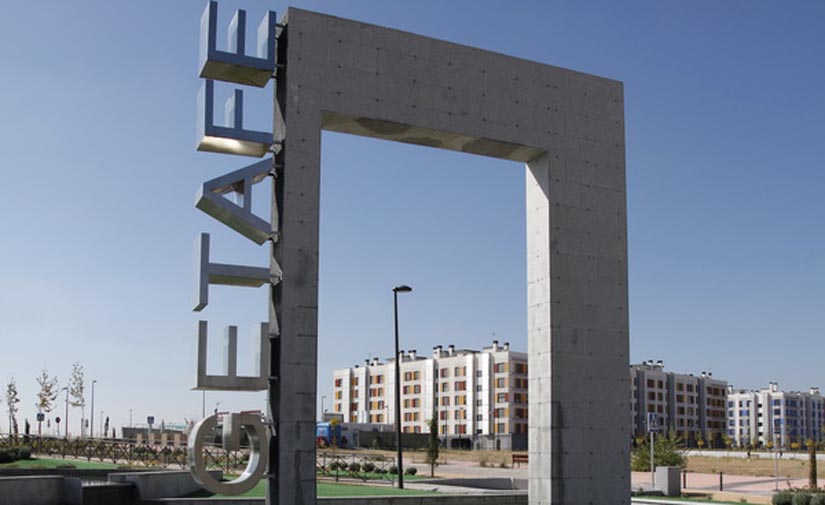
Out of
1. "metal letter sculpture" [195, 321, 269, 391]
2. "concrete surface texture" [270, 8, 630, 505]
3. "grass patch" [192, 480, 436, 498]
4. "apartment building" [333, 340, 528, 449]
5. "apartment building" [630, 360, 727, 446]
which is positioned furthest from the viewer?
"apartment building" [630, 360, 727, 446]

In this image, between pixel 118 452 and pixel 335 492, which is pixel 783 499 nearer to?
pixel 335 492

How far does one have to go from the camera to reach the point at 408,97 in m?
18.5

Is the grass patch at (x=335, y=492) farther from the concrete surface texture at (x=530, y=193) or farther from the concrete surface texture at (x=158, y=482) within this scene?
the concrete surface texture at (x=530, y=193)

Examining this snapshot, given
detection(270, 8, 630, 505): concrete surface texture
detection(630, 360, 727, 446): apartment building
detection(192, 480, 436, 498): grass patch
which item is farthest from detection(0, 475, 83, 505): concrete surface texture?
detection(630, 360, 727, 446): apartment building

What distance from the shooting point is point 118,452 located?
47125 millimetres

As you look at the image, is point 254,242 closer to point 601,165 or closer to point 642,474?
point 601,165

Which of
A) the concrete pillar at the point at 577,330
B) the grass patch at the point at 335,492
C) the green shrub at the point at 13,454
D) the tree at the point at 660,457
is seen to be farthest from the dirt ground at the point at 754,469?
the green shrub at the point at 13,454

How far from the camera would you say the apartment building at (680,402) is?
455 feet

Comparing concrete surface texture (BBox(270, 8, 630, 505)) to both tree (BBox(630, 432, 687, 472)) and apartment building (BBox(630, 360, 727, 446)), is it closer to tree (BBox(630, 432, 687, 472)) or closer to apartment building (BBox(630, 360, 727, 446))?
tree (BBox(630, 432, 687, 472))

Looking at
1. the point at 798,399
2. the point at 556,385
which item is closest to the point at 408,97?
the point at 556,385

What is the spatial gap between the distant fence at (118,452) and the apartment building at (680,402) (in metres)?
95.1

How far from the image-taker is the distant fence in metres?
45.4

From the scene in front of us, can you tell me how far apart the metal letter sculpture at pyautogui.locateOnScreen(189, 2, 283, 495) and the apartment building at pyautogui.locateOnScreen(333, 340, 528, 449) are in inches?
4152

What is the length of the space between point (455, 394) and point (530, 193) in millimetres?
114325
